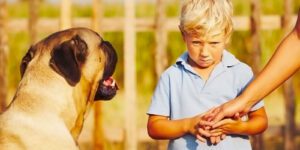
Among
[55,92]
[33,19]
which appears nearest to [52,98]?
[55,92]

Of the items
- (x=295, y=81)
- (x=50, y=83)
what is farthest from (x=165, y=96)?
(x=295, y=81)

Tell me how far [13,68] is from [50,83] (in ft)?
23.0

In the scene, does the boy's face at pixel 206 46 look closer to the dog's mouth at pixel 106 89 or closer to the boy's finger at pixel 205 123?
the boy's finger at pixel 205 123

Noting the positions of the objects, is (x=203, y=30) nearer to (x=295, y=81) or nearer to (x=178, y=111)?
(x=178, y=111)

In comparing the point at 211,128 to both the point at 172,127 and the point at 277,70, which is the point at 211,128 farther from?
the point at 277,70

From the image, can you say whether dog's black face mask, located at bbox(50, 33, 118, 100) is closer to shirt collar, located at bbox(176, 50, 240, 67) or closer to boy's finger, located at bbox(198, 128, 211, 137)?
shirt collar, located at bbox(176, 50, 240, 67)

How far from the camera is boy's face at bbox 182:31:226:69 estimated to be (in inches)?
181

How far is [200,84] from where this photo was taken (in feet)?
15.6

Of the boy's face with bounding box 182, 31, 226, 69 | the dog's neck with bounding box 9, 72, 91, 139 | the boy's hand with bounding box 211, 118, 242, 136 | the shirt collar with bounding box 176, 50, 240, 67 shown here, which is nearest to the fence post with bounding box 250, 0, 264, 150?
the dog's neck with bounding box 9, 72, 91, 139

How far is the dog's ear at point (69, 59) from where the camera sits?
5.14m

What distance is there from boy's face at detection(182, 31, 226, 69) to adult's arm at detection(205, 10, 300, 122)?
26 centimetres

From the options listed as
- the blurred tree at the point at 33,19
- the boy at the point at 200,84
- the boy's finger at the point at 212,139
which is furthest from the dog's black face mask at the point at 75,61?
the blurred tree at the point at 33,19

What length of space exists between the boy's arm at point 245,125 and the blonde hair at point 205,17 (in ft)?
1.35

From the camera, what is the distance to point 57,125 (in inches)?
201
